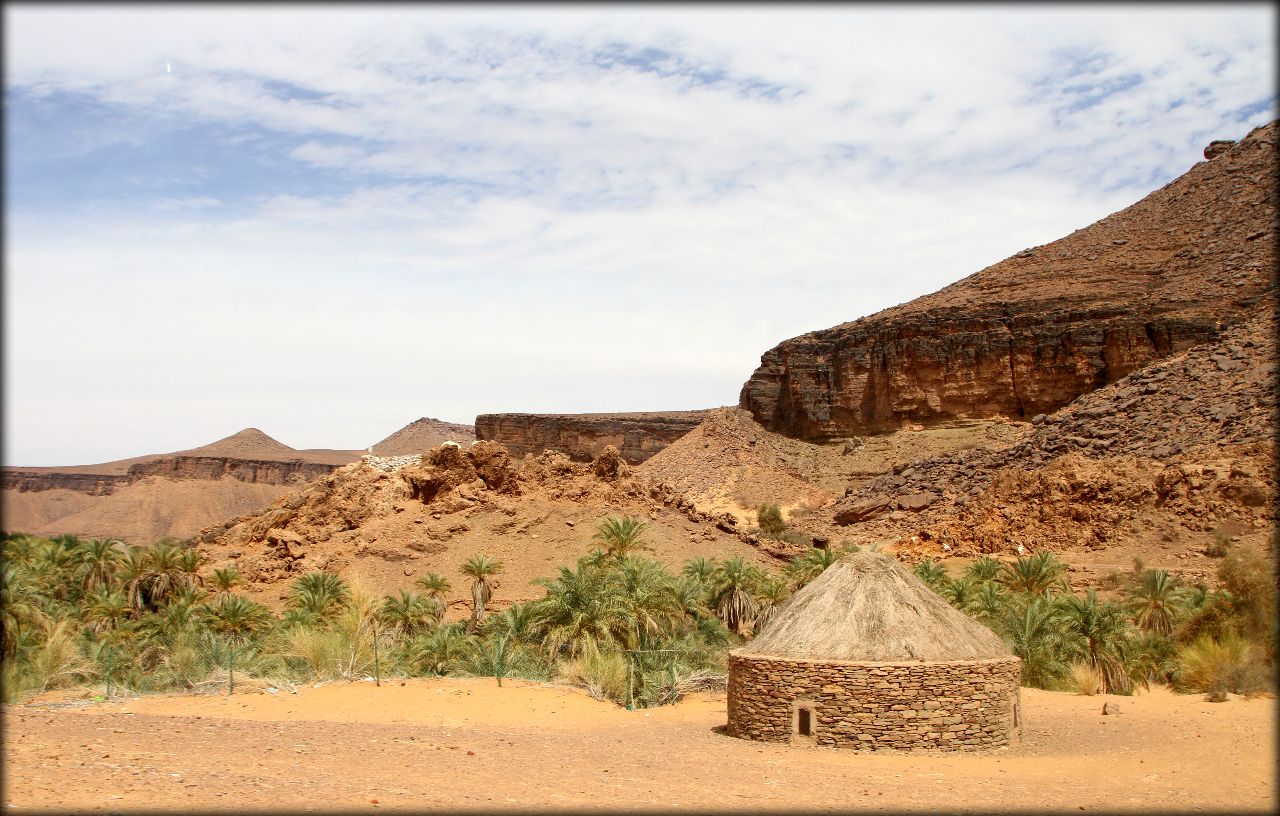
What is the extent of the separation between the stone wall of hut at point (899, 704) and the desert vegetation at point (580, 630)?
7.05 m

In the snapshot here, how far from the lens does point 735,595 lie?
3322 cm

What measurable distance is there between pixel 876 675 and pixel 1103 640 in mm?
11394

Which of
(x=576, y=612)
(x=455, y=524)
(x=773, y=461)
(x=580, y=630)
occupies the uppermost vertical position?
(x=773, y=461)

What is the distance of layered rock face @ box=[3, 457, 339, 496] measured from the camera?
120 meters

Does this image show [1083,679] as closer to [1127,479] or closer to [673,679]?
[673,679]

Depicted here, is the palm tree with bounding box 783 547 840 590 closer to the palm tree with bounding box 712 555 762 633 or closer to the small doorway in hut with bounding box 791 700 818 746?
the palm tree with bounding box 712 555 762 633

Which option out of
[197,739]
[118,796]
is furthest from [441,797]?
[197,739]

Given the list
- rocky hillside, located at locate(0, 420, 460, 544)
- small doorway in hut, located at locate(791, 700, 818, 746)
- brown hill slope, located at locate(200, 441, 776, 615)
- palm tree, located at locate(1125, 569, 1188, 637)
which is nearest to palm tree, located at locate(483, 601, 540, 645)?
brown hill slope, located at locate(200, 441, 776, 615)

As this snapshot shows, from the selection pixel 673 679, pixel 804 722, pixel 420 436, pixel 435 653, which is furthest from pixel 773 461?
pixel 420 436

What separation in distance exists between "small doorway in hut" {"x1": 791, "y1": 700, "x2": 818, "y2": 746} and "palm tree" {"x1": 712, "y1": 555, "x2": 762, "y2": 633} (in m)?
14.3

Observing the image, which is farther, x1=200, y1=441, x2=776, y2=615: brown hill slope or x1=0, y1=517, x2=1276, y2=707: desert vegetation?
x1=200, y1=441, x2=776, y2=615: brown hill slope

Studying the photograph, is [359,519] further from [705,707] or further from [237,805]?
[237,805]

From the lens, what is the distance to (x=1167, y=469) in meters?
46.4

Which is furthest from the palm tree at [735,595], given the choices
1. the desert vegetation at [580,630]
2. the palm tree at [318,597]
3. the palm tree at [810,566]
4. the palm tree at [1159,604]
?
the palm tree at [318,597]
